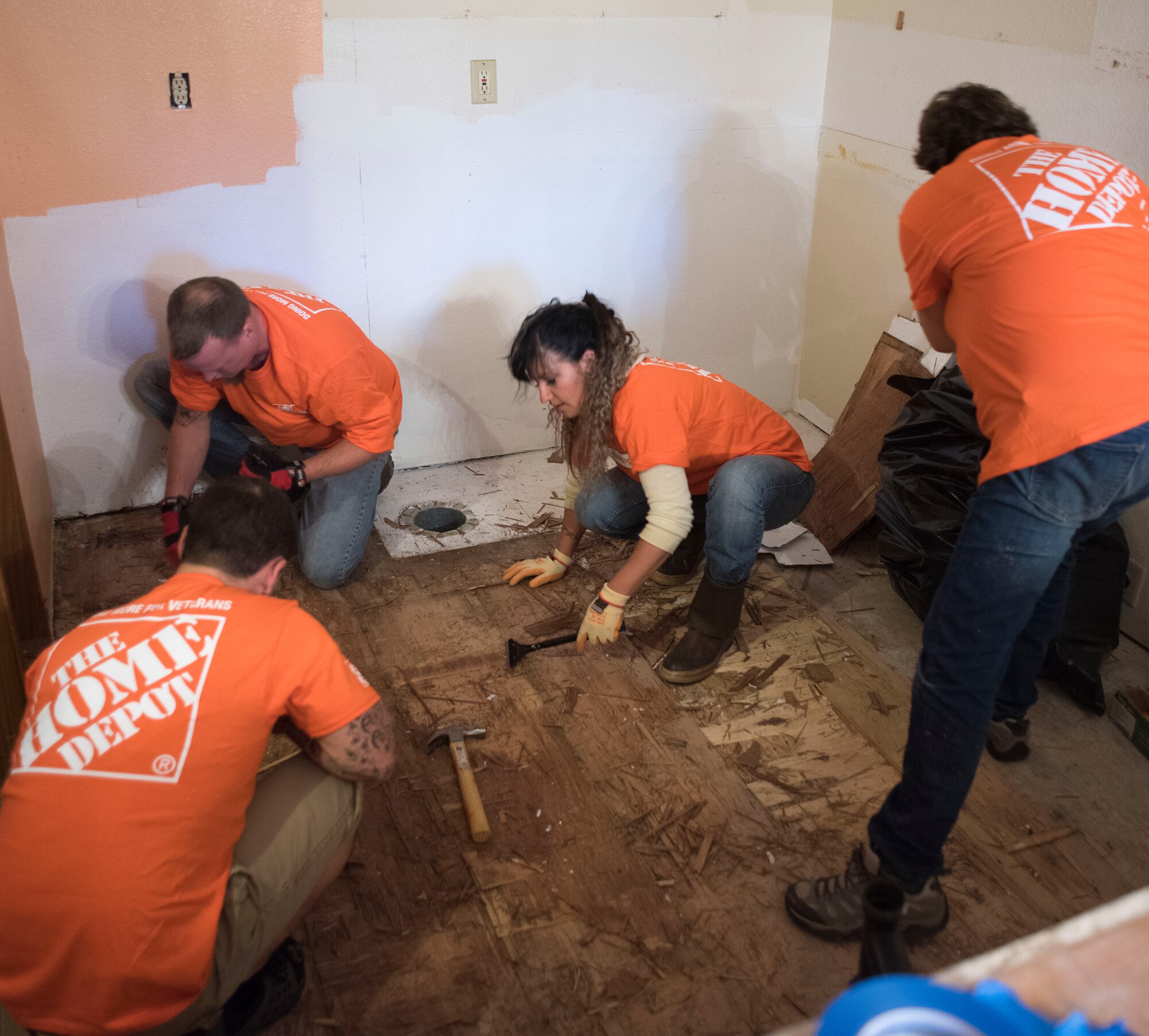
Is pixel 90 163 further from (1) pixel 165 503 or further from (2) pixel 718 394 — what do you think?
(2) pixel 718 394

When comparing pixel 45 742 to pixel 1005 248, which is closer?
pixel 45 742

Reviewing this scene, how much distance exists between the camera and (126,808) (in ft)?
4.05

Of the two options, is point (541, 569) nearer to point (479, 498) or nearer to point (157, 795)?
point (479, 498)

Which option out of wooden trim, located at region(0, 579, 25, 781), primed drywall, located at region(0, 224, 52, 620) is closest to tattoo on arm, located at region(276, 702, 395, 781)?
wooden trim, located at region(0, 579, 25, 781)

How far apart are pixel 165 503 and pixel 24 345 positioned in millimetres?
738

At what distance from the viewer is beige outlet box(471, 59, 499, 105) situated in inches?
121

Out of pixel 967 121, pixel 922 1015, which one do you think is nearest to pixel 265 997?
pixel 922 1015

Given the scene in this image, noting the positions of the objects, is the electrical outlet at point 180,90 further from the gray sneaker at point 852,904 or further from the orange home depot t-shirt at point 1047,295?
the gray sneaker at point 852,904

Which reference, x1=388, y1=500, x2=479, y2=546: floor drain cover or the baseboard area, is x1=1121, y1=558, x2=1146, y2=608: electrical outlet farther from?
x1=388, y1=500, x2=479, y2=546: floor drain cover

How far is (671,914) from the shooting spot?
184 cm

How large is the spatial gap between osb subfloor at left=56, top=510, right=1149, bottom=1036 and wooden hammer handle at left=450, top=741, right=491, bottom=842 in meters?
0.04

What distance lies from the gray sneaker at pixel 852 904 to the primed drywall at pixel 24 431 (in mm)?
2097

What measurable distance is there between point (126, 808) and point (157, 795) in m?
0.04

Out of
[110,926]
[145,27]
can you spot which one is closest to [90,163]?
[145,27]
